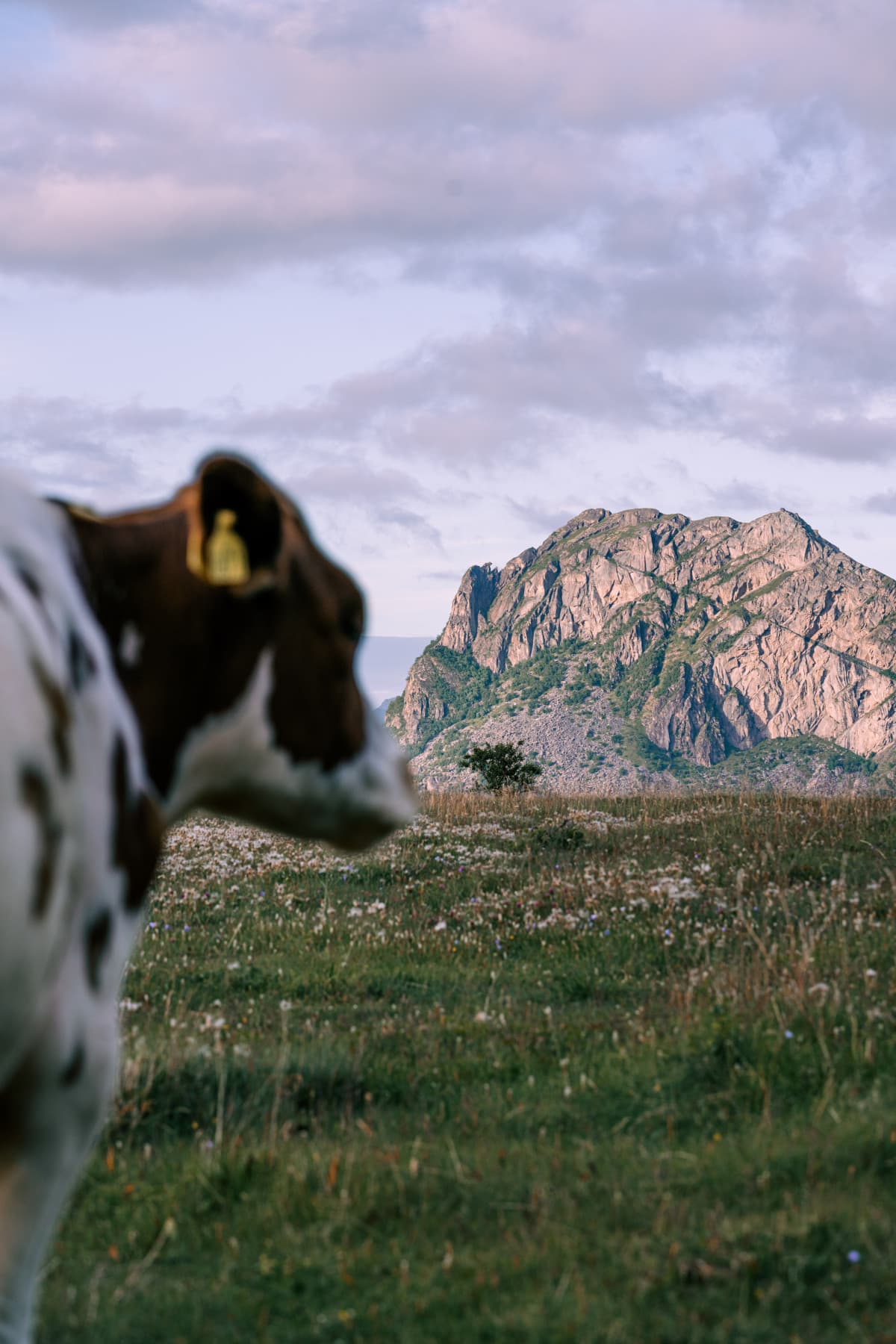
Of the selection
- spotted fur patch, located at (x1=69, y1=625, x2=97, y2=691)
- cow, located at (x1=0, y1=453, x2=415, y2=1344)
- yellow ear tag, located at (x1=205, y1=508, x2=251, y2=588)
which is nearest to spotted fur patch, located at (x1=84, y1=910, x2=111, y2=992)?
cow, located at (x1=0, y1=453, x2=415, y2=1344)

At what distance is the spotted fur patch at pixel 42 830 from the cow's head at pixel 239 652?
55 cm

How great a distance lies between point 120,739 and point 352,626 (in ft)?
3.25

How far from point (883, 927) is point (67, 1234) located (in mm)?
6929

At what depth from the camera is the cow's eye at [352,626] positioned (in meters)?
3.40

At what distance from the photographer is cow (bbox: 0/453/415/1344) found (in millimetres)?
2328

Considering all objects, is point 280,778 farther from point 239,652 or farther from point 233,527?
point 233,527

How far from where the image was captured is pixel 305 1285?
4.32m

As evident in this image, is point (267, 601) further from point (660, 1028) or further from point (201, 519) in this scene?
point (660, 1028)

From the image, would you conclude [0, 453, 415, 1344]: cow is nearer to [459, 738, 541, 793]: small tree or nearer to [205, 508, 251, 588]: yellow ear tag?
[205, 508, 251, 588]: yellow ear tag

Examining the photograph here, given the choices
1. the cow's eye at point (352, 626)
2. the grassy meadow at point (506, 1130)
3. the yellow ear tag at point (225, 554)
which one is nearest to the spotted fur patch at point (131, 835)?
the yellow ear tag at point (225, 554)

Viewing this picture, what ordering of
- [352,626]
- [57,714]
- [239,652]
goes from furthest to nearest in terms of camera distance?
[352,626], [239,652], [57,714]

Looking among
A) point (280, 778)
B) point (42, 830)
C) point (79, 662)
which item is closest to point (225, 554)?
point (79, 662)

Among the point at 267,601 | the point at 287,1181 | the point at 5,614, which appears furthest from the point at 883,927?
the point at 5,614

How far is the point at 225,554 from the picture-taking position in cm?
293
